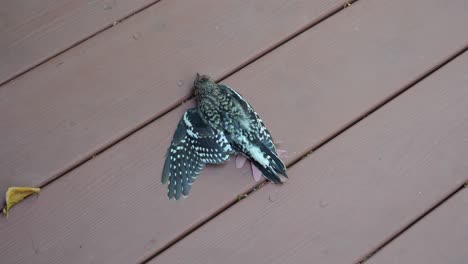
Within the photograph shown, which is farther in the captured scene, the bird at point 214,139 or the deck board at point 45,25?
the deck board at point 45,25

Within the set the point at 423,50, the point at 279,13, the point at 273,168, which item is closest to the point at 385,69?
the point at 423,50

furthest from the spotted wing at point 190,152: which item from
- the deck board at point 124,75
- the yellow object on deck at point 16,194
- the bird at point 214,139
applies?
the yellow object on deck at point 16,194

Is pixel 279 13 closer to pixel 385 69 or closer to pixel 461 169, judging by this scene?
pixel 385 69

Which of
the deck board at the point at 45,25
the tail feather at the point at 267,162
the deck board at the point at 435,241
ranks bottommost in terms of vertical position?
the deck board at the point at 435,241

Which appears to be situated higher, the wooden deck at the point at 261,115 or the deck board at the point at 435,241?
the wooden deck at the point at 261,115

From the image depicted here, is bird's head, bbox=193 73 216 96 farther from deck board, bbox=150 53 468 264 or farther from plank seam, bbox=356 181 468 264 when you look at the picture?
plank seam, bbox=356 181 468 264

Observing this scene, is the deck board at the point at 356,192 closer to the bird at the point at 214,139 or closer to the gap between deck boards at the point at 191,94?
the bird at the point at 214,139

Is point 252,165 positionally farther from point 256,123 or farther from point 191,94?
point 191,94

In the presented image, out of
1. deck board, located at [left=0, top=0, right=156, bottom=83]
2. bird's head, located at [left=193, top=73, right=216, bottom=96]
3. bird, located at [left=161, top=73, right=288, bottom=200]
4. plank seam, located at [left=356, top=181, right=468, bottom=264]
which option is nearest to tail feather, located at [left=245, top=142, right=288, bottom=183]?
bird, located at [left=161, top=73, right=288, bottom=200]
